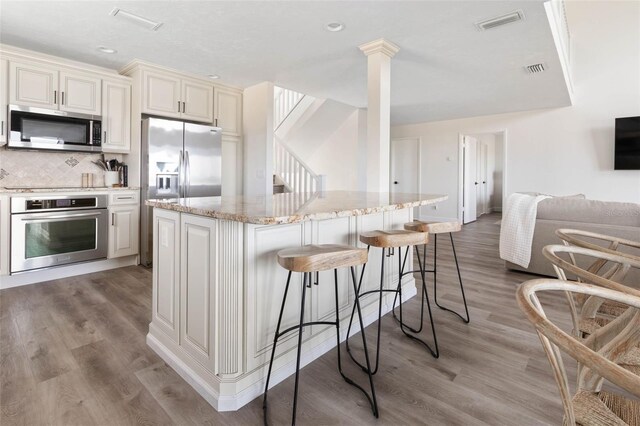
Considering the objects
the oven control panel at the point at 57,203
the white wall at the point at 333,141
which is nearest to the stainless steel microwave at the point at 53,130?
the oven control panel at the point at 57,203

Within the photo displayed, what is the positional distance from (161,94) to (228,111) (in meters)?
0.94

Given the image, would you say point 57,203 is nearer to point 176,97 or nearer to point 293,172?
point 176,97

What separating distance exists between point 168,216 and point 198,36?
212 cm

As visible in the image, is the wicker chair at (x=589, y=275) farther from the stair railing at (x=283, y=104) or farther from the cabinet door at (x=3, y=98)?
the stair railing at (x=283, y=104)

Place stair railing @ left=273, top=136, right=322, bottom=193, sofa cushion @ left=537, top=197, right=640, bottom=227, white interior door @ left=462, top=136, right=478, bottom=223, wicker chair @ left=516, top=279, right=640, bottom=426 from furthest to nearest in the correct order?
white interior door @ left=462, top=136, right=478, bottom=223 < stair railing @ left=273, top=136, right=322, bottom=193 < sofa cushion @ left=537, top=197, right=640, bottom=227 < wicker chair @ left=516, top=279, right=640, bottom=426

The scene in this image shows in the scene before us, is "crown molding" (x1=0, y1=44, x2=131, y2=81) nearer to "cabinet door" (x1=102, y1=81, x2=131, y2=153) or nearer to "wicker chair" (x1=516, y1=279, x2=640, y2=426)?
"cabinet door" (x1=102, y1=81, x2=131, y2=153)

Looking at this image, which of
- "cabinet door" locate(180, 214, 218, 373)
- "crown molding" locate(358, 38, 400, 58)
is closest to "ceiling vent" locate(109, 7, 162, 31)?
"crown molding" locate(358, 38, 400, 58)

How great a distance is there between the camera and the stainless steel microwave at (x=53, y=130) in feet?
10.4

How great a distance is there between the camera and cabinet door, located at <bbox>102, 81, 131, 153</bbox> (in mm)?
3713

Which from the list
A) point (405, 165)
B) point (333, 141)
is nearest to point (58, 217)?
point (333, 141)

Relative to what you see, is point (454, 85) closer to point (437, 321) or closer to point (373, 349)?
point (437, 321)

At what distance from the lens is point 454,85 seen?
462cm

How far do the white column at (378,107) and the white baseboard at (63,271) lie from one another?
120 inches

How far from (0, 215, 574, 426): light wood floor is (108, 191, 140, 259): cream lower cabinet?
1.06m
